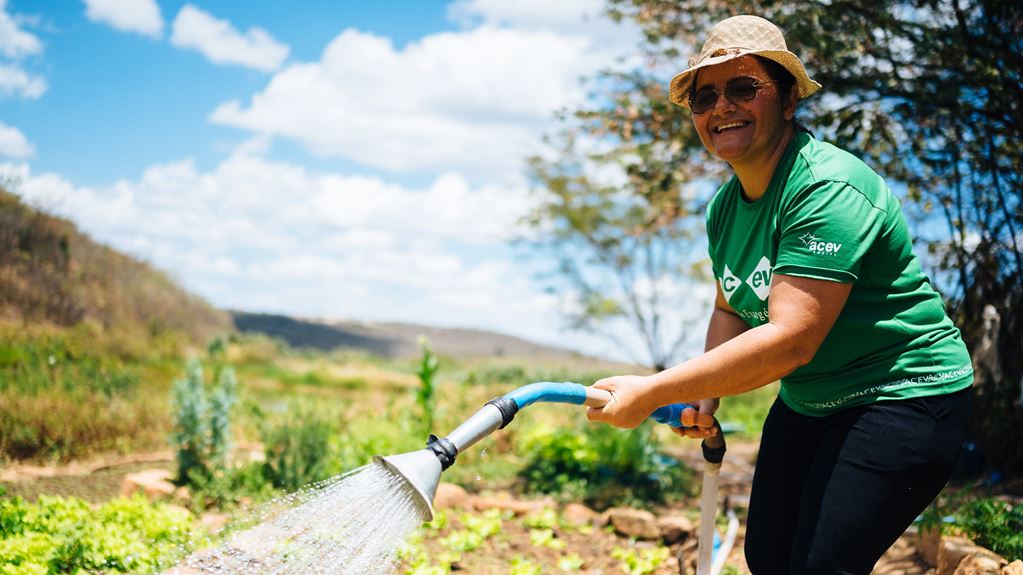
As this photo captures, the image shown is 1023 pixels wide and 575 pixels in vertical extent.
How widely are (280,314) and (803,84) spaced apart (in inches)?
1119

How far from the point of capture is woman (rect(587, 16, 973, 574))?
195 cm

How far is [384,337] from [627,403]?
94.2 ft

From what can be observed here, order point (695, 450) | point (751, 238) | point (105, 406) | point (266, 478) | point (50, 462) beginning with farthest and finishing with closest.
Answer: point (695, 450)
point (105, 406)
point (50, 462)
point (266, 478)
point (751, 238)

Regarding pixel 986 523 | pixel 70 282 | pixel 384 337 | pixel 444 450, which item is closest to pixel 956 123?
pixel 986 523

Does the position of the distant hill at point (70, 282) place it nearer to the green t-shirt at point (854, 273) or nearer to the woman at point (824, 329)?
the woman at point (824, 329)

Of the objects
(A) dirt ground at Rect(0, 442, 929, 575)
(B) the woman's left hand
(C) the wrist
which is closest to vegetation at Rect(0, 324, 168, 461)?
(A) dirt ground at Rect(0, 442, 929, 575)

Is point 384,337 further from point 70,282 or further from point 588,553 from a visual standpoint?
point 588,553

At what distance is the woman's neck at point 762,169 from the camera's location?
2211mm

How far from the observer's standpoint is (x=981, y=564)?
3.34 m

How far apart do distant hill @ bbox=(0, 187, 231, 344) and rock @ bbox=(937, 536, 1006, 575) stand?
34.7 ft

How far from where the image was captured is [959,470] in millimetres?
6438

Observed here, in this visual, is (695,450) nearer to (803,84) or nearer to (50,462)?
(50,462)

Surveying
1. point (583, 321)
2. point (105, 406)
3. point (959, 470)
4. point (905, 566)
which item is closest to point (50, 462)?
point (105, 406)

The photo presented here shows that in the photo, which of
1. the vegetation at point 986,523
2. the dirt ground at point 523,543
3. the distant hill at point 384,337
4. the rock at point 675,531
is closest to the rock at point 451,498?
the dirt ground at point 523,543
